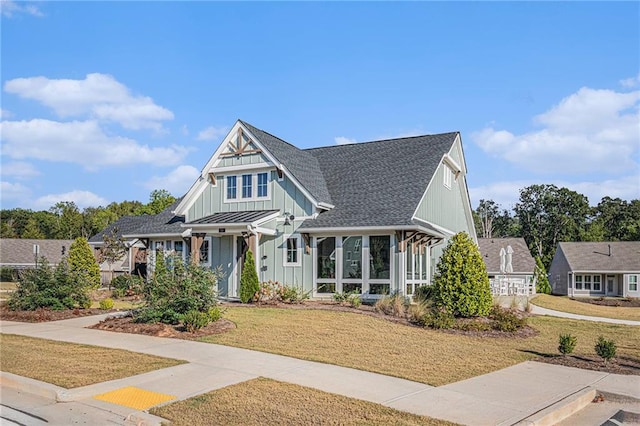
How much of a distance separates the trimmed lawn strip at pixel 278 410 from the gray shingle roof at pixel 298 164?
1387 centimetres

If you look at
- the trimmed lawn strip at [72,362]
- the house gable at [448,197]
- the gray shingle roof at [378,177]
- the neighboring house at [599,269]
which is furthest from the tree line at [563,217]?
the trimmed lawn strip at [72,362]

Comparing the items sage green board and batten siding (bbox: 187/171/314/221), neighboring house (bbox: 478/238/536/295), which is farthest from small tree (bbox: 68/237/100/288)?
neighboring house (bbox: 478/238/536/295)

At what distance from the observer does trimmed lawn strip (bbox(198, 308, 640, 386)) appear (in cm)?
1000

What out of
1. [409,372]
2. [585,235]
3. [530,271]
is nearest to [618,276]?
[530,271]

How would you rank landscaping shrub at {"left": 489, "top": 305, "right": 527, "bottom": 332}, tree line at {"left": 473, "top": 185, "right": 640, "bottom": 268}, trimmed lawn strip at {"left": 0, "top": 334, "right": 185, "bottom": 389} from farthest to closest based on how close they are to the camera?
A: tree line at {"left": 473, "top": 185, "right": 640, "bottom": 268} → landscaping shrub at {"left": 489, "top": 305, "right": 527, "bottom": 332} → trimmed lawn strip at {"left": 0, "top": 334, "right": 185, "bottom": 389}

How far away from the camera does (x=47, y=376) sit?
28.8ft

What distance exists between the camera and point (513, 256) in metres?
45.0

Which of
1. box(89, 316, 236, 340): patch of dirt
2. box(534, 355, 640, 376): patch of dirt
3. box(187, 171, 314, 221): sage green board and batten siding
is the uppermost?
box(187, 171, 314, 221): sage green board and batten siding

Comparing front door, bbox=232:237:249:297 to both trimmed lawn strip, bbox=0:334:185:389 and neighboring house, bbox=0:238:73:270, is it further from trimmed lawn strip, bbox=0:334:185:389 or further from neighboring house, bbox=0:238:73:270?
neighboring house, bbox=0:238:73:270

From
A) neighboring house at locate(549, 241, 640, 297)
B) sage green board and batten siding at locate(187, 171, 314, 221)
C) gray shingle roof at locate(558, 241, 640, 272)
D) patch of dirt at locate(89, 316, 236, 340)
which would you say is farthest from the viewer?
gray shingle roof at locate(558, 241, 640, 272)

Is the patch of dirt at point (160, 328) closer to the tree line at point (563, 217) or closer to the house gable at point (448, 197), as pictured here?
the house gable at point (448, 197)

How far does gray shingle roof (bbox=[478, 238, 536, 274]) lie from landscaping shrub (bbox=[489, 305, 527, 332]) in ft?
91.1

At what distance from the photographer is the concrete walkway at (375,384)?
7.32m

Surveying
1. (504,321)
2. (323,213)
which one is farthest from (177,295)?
(323,213)
